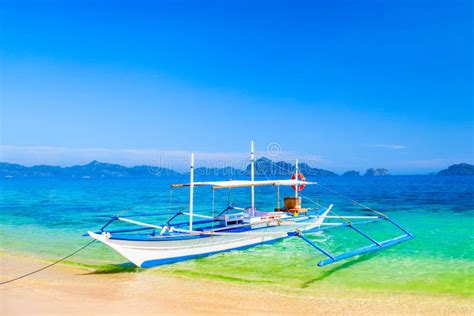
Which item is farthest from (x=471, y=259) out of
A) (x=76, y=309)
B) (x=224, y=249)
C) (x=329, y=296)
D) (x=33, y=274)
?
(x=33, y=274)

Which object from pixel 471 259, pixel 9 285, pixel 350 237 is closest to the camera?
pixel 9 285

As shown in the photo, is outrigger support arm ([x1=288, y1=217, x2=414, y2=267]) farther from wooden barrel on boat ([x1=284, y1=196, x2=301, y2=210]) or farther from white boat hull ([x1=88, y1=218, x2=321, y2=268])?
wooden barrel on boat ([x1=284, y1=196, x2=301, y2=210])

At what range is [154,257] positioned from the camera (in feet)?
44.8

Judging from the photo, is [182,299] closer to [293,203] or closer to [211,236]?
[211,236]

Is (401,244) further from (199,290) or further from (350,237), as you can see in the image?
(199,290)

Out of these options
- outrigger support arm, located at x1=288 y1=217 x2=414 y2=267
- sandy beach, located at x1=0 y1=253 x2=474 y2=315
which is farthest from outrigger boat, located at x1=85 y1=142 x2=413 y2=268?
sandy beach, located at x1=0 y1=253 x2=474 y2=315

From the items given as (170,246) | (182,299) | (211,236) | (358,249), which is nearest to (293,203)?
(358,249)

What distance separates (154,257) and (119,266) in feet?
4.95

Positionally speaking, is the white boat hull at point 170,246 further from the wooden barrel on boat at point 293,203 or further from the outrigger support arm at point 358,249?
the wooden barrel on boat at point 293,203

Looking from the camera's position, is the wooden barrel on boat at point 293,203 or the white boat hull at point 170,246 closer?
the white boat hull at point 170,246

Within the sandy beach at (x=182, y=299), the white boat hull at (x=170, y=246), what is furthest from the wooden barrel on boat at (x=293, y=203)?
the sandy beach at (x=182, y=299)

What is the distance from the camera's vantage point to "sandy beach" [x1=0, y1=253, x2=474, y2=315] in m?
9.59

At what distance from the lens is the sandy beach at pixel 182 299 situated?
9586 mm

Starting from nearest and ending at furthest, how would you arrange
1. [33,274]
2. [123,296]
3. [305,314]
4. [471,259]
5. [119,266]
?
1. [305,314]
2. [123,296]
3. [33,274]
4. [119,266]
5. [471,259]
